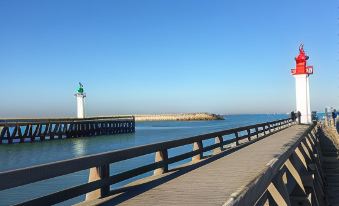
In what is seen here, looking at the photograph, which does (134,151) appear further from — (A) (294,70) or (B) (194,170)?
(A) (294,70)

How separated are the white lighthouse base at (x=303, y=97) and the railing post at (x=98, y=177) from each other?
35.3 metres

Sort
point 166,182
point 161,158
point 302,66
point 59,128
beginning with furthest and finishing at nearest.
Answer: point 59,128 < point 302,66 < point 161,158 < point 166,182

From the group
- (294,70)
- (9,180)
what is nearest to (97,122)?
(294,70)

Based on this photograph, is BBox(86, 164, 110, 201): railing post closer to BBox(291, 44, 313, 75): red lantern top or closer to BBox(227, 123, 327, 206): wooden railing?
BBox(227, 123, 327, 206): wooden railing

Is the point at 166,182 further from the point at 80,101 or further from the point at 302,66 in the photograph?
the point at 80,101

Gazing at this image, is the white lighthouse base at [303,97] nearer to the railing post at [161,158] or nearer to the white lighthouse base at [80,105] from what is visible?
the railing post at [161,158]

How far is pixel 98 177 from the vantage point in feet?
21.3

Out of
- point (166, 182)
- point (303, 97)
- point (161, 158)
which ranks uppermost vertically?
point (303, 97)

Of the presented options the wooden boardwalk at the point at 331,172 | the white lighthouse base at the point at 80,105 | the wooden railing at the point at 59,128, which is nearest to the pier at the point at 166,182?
the wooden boardwalk at the point at 331,172

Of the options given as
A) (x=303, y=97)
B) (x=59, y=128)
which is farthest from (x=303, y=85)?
(x=59, y=128)

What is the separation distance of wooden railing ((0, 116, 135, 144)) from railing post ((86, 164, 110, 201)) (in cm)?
5829

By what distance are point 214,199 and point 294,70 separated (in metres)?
36.1

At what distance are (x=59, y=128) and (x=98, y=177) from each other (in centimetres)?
6882

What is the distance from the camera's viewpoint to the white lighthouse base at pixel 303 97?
3934 centimetres
